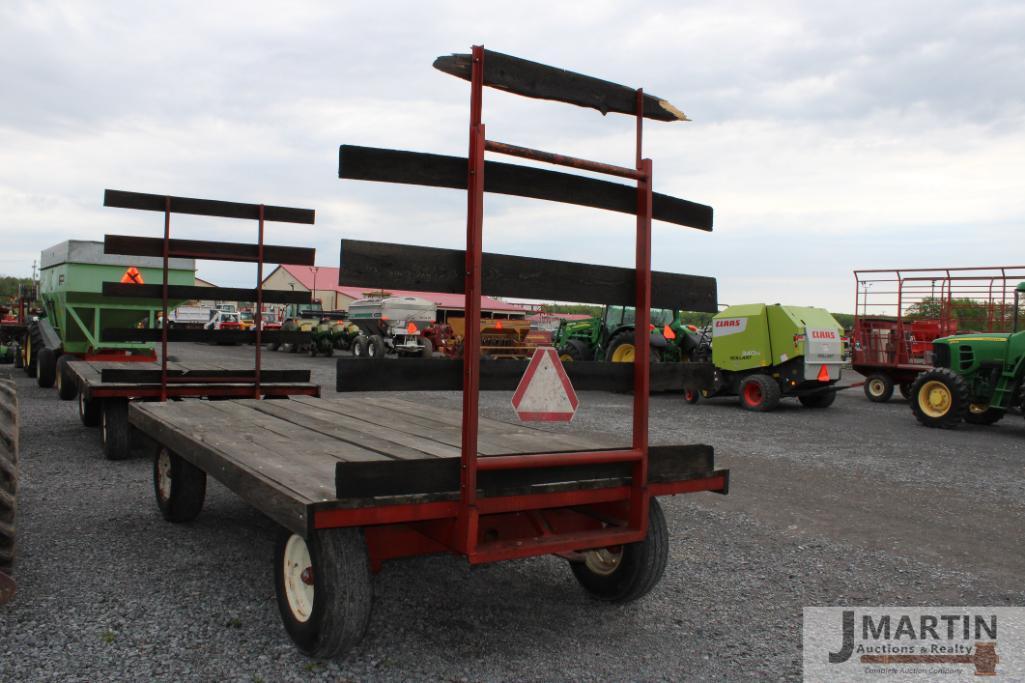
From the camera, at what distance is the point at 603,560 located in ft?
11.8

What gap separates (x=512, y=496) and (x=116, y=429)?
503 centimetres

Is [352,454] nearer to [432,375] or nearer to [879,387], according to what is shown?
[432,375]

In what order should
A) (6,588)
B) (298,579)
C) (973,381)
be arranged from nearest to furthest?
1. (298,579)
2. (6,588)
3. (973,381)

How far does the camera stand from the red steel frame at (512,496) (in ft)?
9.03

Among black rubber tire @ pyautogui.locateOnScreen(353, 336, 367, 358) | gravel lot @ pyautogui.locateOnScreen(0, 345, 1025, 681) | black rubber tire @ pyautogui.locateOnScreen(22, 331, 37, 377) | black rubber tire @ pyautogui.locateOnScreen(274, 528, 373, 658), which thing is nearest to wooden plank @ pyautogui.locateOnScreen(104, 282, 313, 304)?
gravel lot @ pyautogui.locateOnScreen(0, 345, 1025, 681)

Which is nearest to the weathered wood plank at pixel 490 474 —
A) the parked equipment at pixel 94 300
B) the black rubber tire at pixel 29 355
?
the parked equipment at pixel 94 300

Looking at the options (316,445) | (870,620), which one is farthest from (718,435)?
(316,445)

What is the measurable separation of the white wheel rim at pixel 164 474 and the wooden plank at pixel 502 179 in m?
2.92

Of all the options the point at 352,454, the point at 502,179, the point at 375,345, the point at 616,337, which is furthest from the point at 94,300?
the point at 375,345

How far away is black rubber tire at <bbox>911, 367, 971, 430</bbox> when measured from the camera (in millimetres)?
10367

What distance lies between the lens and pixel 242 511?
5.13 metres

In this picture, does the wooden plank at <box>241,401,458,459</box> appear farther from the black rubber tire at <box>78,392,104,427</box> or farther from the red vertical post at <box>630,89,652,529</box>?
the black rubber tire at <box>78,392,104,427</box>

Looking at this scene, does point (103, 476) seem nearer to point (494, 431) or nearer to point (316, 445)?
point (316, 445)

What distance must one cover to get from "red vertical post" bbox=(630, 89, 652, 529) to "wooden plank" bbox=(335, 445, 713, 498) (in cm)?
7
